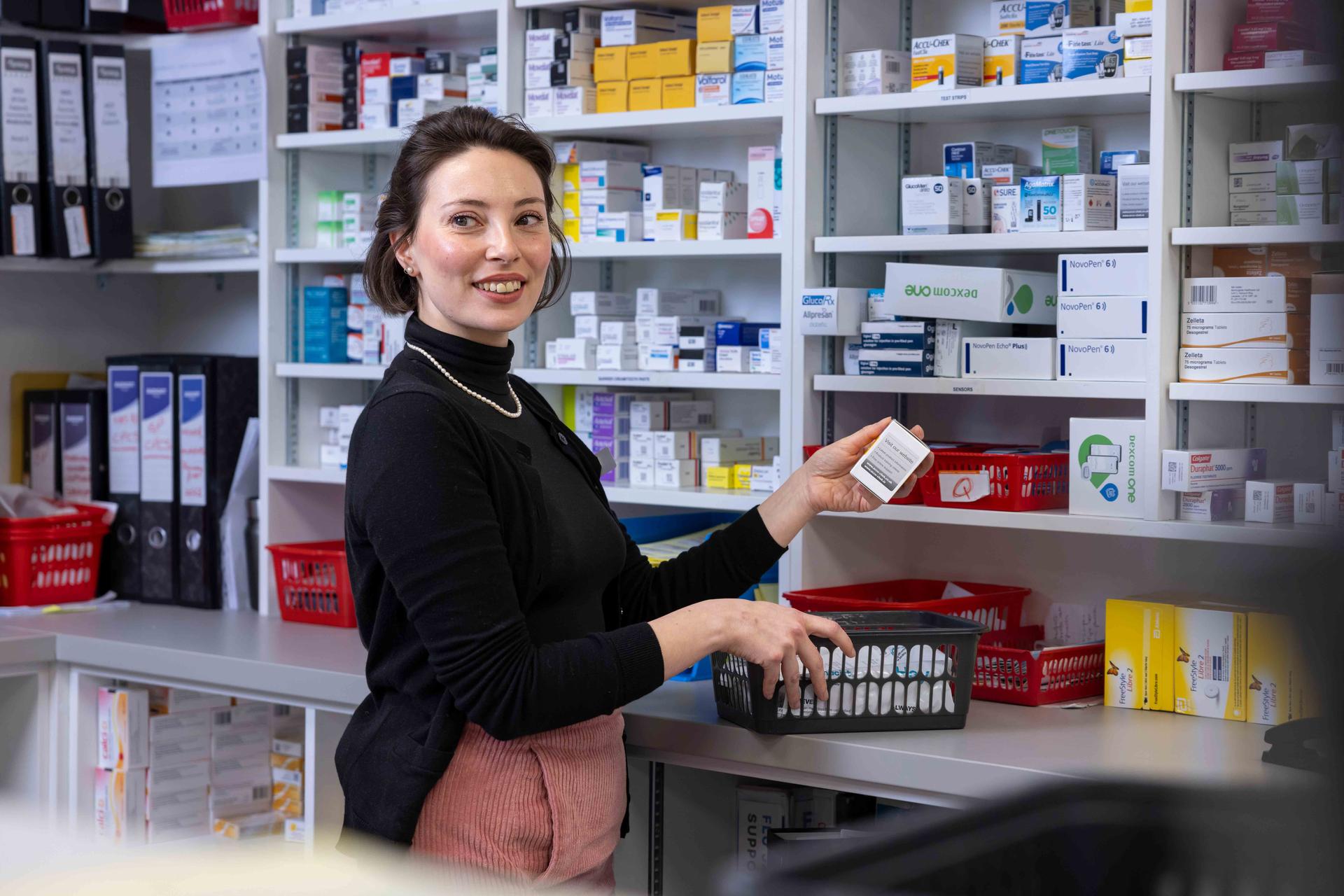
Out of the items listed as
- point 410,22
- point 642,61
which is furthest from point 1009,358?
point 410,22

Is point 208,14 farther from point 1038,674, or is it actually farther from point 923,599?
point 1038,674

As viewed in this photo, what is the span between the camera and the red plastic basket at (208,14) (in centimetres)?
368

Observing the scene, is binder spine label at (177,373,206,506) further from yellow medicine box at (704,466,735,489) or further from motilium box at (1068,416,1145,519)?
motilium box at (1068,416,1145,519)

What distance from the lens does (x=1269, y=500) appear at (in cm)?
252

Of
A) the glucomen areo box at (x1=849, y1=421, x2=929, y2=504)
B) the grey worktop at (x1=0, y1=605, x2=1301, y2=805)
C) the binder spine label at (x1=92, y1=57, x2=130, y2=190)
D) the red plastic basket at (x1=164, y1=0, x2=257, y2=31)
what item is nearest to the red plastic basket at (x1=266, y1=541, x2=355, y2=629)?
the grey worktop at (x1=0, y1=605, x2=1301, y2=805)

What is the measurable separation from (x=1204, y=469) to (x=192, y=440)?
2433 millimetres

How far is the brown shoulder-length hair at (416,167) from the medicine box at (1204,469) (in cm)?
112

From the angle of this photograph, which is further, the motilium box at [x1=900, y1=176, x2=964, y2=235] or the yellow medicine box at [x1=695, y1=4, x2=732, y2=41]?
the yellow medicine box at [x1=695, y1=4, x2=732, y2=41]

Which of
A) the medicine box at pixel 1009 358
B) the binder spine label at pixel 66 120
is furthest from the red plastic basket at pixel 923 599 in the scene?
the binder spine label at pixel 66 120

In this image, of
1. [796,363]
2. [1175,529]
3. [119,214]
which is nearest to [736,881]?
[1175,529]

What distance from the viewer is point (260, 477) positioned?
3699 mm

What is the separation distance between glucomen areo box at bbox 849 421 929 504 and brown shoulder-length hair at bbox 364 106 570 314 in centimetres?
58

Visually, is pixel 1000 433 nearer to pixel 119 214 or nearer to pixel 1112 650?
pixel 1112 650

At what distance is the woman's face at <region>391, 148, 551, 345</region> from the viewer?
211cm
